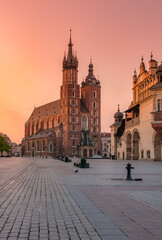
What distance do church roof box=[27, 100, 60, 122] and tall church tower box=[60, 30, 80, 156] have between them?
40.0ft

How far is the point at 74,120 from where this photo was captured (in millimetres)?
104312

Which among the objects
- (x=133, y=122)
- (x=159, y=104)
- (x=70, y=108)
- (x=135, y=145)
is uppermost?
(x=70, y=108)

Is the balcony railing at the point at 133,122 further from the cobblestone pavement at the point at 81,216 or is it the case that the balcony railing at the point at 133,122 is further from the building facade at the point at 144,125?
the cobblestone pavement at the point at 81,216

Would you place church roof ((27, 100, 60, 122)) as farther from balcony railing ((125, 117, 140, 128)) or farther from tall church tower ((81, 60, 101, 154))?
balcony railing ((125, 117, 140, 128))

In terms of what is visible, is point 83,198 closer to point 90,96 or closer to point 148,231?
point 148,231

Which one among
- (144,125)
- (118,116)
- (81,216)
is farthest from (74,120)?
(81,216)

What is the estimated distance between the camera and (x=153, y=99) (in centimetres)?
4028

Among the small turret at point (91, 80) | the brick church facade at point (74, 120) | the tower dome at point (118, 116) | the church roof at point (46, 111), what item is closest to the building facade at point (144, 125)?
the tower dome at point (118, 116)

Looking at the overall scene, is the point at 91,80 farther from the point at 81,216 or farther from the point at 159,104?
the point at 81,216

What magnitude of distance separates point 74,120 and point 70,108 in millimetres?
4544

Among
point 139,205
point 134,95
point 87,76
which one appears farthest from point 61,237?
point 87,76

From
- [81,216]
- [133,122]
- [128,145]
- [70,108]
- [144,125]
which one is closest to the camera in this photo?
[81,216]

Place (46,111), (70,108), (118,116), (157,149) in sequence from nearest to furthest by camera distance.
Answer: (157,149) → (118,116) → (70,108) → (46,111)

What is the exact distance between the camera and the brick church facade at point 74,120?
101625 millimetres
